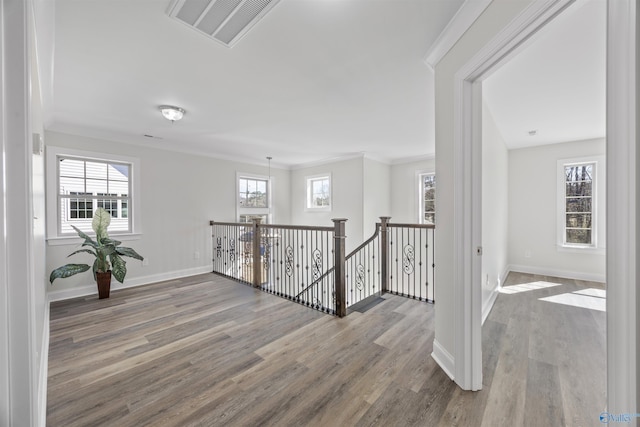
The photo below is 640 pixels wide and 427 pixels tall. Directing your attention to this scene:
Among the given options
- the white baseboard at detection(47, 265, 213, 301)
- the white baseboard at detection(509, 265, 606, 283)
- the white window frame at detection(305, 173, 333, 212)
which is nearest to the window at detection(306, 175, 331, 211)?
the white window frame at detection(305, 173, 333, 212)

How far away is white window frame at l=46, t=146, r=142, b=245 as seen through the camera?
3447mm

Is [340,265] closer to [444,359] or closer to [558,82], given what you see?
[444,359]

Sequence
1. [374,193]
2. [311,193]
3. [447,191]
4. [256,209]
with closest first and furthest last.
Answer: [447,191], [374,193], [256,209], [311,193]

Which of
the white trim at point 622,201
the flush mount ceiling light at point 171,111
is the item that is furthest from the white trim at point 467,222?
the flush mount ceiling light at point 171,111

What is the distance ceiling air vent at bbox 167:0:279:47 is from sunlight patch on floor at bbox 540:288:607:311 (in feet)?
15.0

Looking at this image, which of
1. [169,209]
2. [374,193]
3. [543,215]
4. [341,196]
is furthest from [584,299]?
[169,209]

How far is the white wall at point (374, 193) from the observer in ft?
18.1

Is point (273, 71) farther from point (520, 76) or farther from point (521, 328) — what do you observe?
point (521, 328)

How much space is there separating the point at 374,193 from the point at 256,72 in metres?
4.01

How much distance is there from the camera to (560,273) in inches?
180

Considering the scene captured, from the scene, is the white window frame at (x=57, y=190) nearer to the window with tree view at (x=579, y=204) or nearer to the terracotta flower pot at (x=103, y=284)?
the terracotta flower pot at (x=103, y=284)

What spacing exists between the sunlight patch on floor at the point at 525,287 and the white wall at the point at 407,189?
226 cm

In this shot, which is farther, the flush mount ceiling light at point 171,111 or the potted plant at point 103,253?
the potted plant at point 103,253

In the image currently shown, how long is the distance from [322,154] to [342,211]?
1362 millimetres
